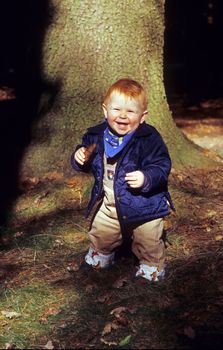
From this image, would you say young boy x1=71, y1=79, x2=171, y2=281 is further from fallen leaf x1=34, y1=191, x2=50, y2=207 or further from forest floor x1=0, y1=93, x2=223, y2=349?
fallen leaf x1=34, y1=191, x2=50, y2=207

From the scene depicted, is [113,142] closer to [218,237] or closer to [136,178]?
[136,178]

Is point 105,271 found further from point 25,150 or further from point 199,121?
point 199,121

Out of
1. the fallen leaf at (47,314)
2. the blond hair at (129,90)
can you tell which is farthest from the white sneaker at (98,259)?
the blond hair at (129,90)

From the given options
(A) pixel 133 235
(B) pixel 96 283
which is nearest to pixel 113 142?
(A) pixel 133 235

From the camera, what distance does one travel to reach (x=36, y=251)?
4.38 meters

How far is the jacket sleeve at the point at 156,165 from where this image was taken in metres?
3.39

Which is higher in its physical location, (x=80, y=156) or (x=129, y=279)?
(x=80, y=156)

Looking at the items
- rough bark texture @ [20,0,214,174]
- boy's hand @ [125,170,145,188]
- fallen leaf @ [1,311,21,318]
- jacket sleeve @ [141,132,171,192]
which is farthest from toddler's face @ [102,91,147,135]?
rough bark texture @ [20,0,214,174]

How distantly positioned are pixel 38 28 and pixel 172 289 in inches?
132

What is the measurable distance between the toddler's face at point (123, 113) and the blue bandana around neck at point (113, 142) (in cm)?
4

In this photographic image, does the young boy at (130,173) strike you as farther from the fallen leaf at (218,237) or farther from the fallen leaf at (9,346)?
the fallen leaf at (9,346)

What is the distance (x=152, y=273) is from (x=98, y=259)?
0.47 m

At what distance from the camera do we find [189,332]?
3.06m

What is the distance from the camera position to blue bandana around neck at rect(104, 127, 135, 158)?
353 cm
